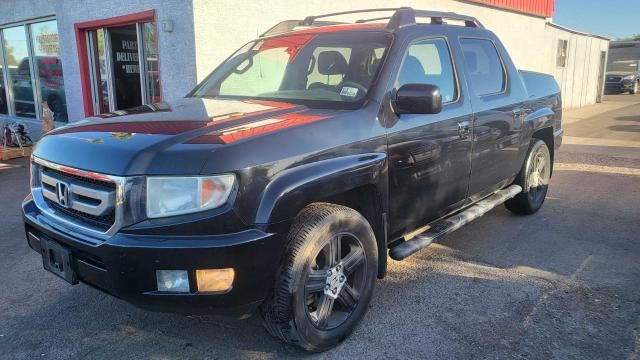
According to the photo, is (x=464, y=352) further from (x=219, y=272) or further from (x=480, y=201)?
(x=480, y=201)

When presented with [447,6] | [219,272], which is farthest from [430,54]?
[447,6]

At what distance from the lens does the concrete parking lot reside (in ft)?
10.1

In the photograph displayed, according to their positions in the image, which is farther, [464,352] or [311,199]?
[464,352]

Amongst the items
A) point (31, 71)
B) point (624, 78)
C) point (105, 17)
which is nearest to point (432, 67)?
point (105, 17)

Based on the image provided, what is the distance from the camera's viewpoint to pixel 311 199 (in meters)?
2.79

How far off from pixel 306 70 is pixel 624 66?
108 ft

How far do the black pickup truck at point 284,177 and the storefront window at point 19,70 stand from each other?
8935 millimetres

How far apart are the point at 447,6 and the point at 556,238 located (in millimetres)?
9054

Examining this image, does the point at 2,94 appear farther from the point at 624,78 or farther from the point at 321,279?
the point at 624,78

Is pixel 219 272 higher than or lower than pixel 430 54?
lower

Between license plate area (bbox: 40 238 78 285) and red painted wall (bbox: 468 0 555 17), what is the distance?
1327 cm

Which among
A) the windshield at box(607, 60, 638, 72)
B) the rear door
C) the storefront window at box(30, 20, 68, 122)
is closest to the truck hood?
the rear door

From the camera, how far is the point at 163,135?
8.76ft

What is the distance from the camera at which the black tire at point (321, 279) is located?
2721mm
